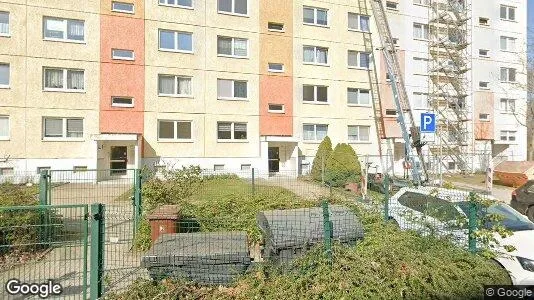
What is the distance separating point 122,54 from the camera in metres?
18.7

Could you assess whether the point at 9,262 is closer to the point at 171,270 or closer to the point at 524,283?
the point at 171,270

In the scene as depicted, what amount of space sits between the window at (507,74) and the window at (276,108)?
752 inches

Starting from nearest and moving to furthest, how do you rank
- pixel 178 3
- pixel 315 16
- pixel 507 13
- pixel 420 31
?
pixel 178 3
pixel 315 16
pixel 420 31
pixel 507 13

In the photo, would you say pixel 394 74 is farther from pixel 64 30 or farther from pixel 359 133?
pixel 64 30

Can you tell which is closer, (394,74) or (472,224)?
(472,224)

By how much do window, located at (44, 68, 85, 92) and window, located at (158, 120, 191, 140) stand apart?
4.43 metres

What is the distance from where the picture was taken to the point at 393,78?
71.1 ft

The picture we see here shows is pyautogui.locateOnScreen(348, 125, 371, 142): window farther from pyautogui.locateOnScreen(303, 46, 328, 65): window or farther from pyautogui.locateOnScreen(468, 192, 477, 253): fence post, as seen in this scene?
pyautogui.locateOnScreen(468, 192, 477, 253): fence post

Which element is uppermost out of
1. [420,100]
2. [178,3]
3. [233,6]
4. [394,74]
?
[233,6]

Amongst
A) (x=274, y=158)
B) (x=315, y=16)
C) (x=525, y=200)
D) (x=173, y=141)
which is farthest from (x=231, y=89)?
(x=525, y=200)

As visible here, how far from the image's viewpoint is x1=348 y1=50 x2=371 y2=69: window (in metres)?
23.4

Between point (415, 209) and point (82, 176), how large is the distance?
8755 mm

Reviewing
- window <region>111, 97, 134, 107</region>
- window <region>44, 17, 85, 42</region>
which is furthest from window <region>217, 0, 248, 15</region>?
window <region>44, 17, 85, 42</region>

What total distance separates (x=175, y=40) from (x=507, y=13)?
26.6 m
